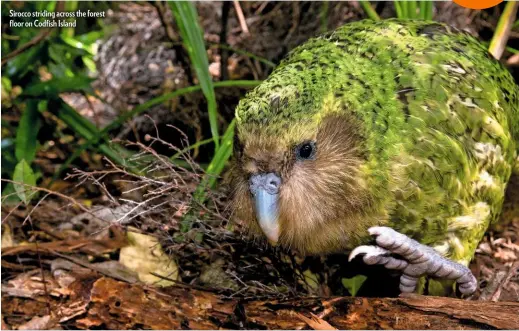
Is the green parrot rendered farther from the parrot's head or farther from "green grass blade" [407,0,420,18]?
"green grass blade" [407,0,420,18]

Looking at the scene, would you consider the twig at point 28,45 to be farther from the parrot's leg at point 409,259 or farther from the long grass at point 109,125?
the parrot's leg at point 409,259

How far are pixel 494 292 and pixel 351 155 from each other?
2.51 ft

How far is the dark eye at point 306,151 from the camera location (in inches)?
75.2

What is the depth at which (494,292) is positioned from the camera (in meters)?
2.28

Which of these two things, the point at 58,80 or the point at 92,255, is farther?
the point at 58,80

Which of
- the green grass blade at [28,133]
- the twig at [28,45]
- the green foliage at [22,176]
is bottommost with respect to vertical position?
the green foliage at [22,176]

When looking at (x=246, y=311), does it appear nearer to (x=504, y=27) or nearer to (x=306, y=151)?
(x=306, y=151)

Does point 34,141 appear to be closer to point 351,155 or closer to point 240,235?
point 240,235

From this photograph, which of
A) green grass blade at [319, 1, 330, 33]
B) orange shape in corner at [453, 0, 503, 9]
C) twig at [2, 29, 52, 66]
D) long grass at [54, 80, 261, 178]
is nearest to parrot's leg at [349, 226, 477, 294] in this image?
orange shape in corner at [453, 0, 503, 9]

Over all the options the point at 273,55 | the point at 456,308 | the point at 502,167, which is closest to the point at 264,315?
the point at 456,308

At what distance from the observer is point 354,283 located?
2.61 metres

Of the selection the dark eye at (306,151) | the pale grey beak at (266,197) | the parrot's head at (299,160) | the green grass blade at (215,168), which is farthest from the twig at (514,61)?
the pale grey beak at (266,197)

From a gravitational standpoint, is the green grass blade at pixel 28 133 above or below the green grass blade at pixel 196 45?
below

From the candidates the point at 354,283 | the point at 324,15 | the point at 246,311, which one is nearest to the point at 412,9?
the point at 324,15
